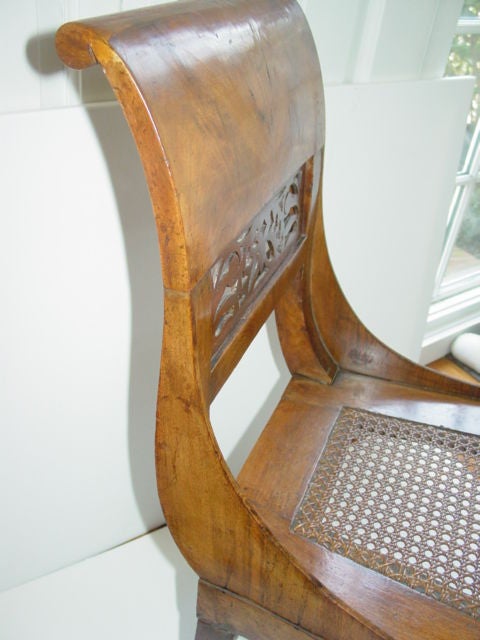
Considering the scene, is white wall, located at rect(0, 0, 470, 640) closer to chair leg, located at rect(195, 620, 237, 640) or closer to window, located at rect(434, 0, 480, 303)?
window, located at rect(434, 0, 480, 303)

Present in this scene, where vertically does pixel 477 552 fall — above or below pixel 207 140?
below

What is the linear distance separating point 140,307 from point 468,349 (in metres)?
1.17

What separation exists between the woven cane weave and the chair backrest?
0.61 feet

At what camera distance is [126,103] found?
45 centimetres

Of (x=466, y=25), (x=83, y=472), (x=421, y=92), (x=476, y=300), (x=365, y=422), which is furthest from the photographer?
(x=476, y=300)

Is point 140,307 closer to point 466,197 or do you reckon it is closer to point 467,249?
point 466,197

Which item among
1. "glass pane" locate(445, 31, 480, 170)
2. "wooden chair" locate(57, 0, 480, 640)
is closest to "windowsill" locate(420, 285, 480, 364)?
"glass pane" locate(445, 31, 480, 170)

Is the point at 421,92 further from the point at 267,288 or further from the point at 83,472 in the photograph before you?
the point at 83,472

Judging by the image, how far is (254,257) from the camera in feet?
2.22

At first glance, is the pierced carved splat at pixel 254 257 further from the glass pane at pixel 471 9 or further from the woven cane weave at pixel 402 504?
the glass pane at pixel 471 9

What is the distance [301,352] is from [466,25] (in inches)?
32.1

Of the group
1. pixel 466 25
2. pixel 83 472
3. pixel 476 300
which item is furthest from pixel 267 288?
pixel 476 300

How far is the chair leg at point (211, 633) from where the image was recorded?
0.69 meters

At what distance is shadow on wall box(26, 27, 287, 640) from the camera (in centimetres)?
74
